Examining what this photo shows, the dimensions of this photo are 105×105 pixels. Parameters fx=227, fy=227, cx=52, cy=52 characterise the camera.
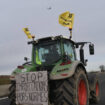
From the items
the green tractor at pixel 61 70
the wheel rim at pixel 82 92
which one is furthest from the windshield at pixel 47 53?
the wheel rim at pixel 82 92

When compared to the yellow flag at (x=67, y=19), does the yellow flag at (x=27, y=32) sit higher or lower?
lower

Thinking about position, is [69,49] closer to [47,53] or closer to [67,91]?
[47,53]

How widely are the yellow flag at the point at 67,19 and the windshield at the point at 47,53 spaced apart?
113cm

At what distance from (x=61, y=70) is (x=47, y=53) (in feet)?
4.40

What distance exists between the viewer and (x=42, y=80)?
615 cm

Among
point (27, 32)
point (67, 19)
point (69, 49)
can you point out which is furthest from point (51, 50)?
point (67, 19)

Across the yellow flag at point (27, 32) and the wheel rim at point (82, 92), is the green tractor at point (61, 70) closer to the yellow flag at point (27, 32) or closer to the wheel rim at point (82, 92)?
the wheel rim at point (82, 92)

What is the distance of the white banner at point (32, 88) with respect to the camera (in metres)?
6.11

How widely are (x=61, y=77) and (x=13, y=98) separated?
1738 millimetres

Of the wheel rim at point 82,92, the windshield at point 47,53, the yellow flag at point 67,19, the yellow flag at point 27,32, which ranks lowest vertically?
the wheel rim at point 82,92

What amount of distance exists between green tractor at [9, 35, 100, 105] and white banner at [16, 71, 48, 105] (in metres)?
0.28

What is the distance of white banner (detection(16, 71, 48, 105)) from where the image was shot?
6.11m

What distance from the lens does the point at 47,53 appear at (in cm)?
744

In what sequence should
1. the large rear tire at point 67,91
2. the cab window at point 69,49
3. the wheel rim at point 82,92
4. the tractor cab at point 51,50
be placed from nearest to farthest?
the large rear tire at point 67,91 < the wheel rim at point 82,92 < the tractor cab at point 51,50 < the cab window at point 69,49
